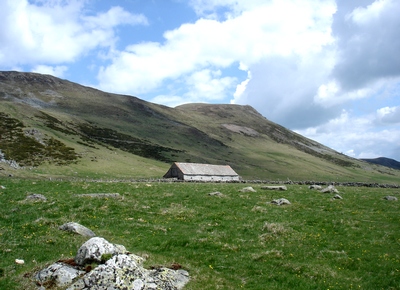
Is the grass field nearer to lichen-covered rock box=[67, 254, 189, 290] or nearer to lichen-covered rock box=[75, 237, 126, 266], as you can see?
lichen-covered rock box=[67, 254, 189, 290]

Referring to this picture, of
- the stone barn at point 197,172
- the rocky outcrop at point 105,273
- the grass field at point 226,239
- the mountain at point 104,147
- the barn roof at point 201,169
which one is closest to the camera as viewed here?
the rocky outcrop at point 105,273

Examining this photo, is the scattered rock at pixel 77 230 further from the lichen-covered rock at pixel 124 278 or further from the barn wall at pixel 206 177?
the barn wall at pixel 206 177

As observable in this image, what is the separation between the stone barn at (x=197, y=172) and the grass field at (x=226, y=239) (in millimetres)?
47818

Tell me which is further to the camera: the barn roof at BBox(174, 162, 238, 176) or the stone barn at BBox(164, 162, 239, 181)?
the barn roof at BBox(174, 162, 238, 176)

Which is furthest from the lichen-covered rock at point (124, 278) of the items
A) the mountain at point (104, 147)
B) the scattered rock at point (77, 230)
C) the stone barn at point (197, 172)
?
the stone barn at point (197, 172)

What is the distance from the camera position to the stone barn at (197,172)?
256ft

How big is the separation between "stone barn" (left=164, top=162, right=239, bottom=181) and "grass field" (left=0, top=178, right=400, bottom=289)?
1883 inches

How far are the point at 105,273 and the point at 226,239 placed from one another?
9195 millimetres

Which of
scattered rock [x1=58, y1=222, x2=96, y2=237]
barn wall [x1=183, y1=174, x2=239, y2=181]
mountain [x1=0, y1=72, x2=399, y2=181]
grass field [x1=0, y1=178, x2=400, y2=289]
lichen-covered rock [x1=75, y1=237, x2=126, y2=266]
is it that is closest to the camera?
lichen-covered rock [x1=75, y1=237, x2=126, y2=266]

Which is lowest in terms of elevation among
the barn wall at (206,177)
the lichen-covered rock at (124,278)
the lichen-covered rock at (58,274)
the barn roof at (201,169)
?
the lichen-covered rock at (58,274)

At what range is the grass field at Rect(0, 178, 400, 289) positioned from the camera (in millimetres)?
13758

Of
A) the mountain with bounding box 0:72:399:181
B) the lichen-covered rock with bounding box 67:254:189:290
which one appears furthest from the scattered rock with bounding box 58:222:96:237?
the mountain with bounding box 0:72:399:181

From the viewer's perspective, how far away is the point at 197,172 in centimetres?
8038

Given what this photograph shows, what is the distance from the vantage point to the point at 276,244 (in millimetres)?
18156
